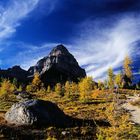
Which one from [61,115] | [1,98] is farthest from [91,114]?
[1,98]

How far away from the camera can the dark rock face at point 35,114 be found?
130 ft

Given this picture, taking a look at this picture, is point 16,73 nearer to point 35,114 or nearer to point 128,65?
point 128,65

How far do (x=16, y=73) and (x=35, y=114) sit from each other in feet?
490

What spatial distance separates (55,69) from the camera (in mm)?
193000

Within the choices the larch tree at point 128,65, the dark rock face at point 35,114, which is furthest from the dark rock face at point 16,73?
the dark rock face at point 35,114

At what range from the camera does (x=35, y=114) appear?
40094 mm

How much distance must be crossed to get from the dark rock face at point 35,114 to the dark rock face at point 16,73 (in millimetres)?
131501

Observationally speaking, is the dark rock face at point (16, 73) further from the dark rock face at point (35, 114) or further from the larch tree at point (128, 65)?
the dark rock face at point (35, 114)

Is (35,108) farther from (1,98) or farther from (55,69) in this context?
(55,69)

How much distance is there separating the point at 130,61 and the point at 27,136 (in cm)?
10217

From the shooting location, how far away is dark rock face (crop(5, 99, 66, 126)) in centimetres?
3972

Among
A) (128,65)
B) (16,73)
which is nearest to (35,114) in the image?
(128,65)

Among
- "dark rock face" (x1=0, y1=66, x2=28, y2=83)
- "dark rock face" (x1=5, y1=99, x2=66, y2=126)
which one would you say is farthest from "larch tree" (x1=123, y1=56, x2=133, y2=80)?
"dark rock face" (x1=5, y1=99, x2=66, y2=126)

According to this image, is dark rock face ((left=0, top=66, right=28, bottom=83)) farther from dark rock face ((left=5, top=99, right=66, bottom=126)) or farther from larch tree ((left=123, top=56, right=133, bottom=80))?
dark rock face ((left=5, top=99, right=66, bottom=126))
